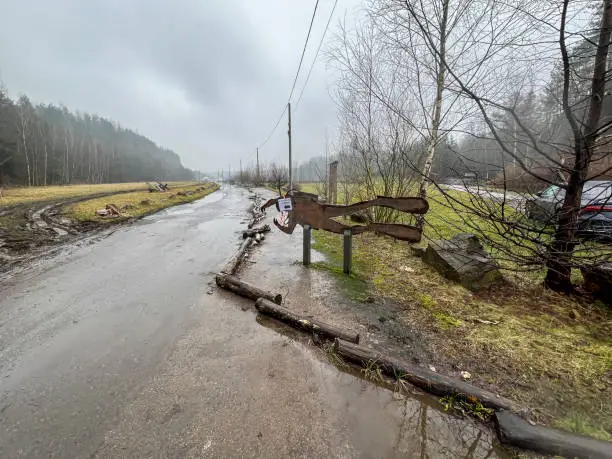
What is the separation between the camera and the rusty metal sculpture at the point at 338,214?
427 cm

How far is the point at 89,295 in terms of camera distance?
4301 mm

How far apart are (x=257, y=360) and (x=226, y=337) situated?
639 millimetres

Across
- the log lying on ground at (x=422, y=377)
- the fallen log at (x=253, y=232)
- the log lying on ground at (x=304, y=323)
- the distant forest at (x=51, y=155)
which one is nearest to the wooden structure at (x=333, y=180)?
the fallen log at (x=253, y=232)

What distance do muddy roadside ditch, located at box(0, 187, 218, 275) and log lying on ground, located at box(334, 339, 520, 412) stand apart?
22.8ft

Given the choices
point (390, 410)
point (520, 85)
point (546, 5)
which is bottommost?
point (390, 410)

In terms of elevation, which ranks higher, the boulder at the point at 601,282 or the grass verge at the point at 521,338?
the boulder at the point at 601,282

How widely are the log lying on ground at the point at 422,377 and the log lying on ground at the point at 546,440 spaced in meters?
0.14

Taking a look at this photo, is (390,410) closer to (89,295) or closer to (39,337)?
(39,337)

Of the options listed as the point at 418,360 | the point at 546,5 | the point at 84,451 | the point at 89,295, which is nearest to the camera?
the point at 84,451

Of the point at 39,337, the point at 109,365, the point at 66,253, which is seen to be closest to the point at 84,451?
the point at 109,365

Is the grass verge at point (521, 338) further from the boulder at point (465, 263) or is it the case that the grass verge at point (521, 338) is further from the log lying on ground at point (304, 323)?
the log lying on ground at point (304, 323)

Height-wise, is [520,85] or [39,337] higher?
[520,85]

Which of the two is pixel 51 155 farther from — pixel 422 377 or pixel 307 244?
pixel 422 377

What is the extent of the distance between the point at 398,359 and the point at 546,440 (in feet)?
3.80
